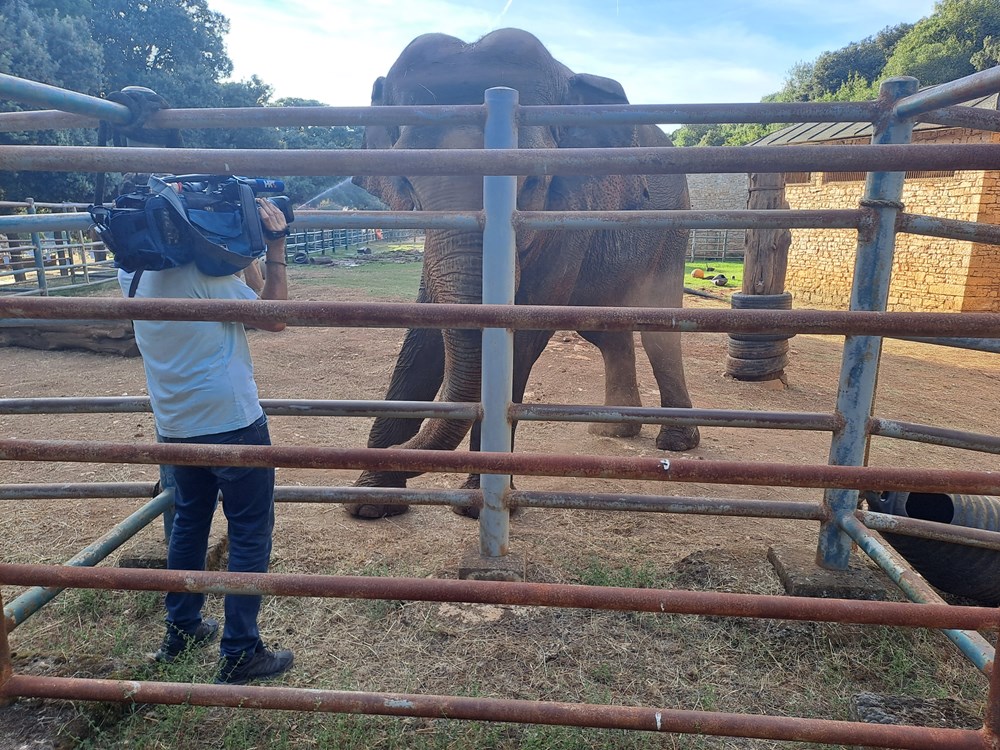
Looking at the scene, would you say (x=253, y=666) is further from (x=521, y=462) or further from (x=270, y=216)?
(x=270, y=216)

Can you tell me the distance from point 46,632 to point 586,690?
2.03m

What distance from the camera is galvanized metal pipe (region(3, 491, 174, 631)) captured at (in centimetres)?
207

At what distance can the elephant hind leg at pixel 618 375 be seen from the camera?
6.28 m

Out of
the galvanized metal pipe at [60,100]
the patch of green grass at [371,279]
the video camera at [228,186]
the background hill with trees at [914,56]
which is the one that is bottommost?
the patch of green grass at [371,279]

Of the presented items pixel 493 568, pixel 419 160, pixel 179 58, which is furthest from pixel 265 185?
pixel 179 58

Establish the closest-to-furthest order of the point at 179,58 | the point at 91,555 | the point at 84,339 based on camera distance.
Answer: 1. the point at 91,555
2. the point at 84,339
3. the point at 179,58

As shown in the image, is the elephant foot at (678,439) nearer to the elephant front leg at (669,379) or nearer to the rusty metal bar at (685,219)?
the elephant front leg at (669,379)

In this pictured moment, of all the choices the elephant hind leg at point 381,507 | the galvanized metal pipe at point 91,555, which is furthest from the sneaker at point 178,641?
the elephant hind leg at point 381,507

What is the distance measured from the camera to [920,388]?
26.7ft

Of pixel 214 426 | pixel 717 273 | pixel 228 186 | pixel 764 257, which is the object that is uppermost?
pixel 228 186

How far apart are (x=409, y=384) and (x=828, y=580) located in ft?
8.92

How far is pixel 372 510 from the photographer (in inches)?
152

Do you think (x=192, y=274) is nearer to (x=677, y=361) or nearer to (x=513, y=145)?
(x=513, y=145)

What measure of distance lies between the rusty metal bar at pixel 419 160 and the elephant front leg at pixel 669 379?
15.3ft
